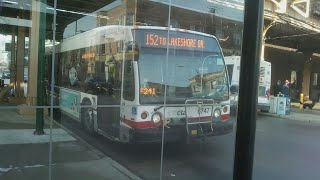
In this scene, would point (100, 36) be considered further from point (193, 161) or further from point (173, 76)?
point (193, 161)

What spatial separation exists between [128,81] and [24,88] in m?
1.58

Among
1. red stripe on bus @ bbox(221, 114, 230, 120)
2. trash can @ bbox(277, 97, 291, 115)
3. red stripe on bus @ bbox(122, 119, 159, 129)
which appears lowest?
trash can @ bbox(277, 97, 291, 115)

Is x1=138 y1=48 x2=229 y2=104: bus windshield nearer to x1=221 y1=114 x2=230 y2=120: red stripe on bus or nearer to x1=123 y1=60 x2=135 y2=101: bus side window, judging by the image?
x1=123 y1=60 x2=135 y2=101: bus side window

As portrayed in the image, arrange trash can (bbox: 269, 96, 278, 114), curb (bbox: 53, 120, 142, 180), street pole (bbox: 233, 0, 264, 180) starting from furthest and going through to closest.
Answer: trash can (bbox: 269, 96, 278, 114) → curb (bbox: 53, 120, 142, 180) → street pole (bbox: 233, 0, 264, 180)

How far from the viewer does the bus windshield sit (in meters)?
6.55

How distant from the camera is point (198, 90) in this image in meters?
7.04

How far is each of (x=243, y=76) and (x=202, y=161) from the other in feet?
11.3

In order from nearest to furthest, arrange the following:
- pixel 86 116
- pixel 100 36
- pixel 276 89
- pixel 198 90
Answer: pixel 86 116
pixel 100 36
pixel 198 90
pixel 276 89

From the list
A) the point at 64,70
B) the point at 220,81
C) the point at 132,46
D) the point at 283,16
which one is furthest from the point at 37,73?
the point at 283,16

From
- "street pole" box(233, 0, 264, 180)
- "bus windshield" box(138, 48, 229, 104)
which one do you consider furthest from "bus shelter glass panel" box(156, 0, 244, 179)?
"street pole" box(233, 0, 264, 180)

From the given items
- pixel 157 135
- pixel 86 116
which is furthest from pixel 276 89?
pixel 86 116

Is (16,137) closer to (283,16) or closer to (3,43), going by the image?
(3,43)

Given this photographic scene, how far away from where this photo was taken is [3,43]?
5.19m

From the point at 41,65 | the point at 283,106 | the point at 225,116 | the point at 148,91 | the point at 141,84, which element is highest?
the point at 41,65
